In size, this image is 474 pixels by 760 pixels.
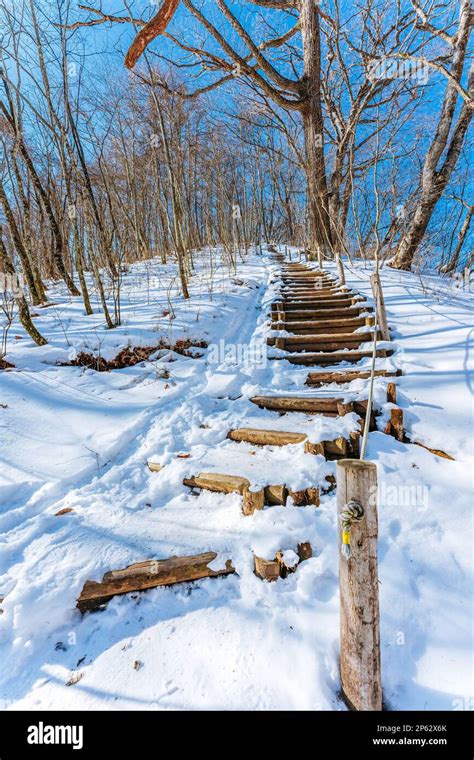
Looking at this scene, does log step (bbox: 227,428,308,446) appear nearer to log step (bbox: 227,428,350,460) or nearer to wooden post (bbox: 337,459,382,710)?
log step (bbox: 227,428,350,460)

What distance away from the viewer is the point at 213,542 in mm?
1954

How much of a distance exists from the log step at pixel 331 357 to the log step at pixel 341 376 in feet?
1.56

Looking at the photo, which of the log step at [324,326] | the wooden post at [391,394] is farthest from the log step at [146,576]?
the log step at [324,326]

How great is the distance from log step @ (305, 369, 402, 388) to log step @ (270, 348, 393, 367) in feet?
1.56

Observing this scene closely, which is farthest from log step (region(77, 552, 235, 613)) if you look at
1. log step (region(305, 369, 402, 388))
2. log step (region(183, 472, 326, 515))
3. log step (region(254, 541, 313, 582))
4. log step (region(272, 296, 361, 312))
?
log step (region(272, 296, 361, 312))

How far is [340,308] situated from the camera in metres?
5.43

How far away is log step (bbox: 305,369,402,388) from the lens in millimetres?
3396

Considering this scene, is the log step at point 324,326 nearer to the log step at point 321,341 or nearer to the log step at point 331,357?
the log step at point 321,341

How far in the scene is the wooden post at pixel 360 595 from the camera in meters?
1.15

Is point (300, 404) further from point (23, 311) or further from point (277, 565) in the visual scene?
point (23, 311)

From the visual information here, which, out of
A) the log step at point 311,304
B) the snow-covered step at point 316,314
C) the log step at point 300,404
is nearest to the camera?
the log step at point 300,404

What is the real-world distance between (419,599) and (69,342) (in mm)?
5223
